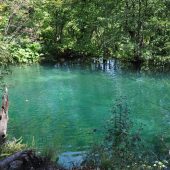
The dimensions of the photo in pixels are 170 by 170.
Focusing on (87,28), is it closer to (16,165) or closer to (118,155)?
(118,155)

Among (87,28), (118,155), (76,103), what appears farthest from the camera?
(87,28)

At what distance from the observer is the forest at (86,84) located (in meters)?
7.61

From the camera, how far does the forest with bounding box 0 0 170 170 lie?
7.61 meters

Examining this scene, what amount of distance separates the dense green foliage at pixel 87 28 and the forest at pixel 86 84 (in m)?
0.07

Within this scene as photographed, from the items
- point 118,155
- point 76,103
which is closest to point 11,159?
point 118,155

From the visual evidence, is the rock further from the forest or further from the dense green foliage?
the dense green foliage

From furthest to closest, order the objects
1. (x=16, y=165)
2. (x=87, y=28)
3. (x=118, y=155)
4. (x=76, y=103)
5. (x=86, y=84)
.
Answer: (x=87, y=28) < (x=86, y=84) < (x=76, y=103) < (x=118, y=155) < (x=16, y=165)

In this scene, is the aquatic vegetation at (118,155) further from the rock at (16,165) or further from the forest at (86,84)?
the rock at (16,165)

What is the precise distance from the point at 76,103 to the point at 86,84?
14.5 feet

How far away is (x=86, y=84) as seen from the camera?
2148 cm

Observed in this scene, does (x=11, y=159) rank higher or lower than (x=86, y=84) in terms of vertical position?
higher

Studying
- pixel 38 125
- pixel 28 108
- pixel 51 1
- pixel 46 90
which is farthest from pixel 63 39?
pixel 38 125

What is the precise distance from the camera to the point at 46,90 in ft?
65.5

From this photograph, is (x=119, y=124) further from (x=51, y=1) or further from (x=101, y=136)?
(x=51, y=1)
